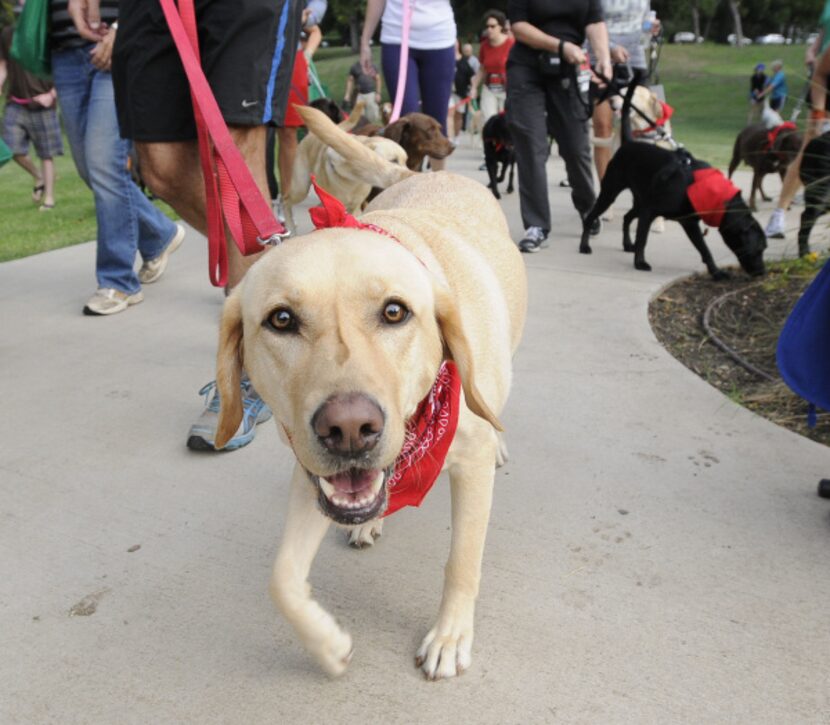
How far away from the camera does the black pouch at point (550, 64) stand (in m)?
5.78

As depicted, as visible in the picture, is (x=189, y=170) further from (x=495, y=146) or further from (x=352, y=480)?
(x=495, y=146)

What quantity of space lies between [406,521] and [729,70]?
37309mm

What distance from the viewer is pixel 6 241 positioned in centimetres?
707

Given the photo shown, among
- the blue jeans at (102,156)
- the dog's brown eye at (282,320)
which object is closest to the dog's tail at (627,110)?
the blue jeans at (102,156)

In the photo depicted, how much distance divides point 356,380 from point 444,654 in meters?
0.82

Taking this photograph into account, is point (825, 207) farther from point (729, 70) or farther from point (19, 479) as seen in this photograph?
point (729, 70)

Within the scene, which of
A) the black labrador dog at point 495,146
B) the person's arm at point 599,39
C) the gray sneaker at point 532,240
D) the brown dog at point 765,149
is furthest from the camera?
the black labrador dog at point 495,146

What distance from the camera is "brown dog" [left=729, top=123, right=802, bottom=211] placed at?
7150mm

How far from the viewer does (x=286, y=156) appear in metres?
6.86

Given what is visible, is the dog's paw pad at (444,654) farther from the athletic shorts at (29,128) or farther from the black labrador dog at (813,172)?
the athletic shorts at (29,128)

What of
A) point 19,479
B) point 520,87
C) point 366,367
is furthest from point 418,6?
point 366,367

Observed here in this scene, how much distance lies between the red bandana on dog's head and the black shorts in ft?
4.73

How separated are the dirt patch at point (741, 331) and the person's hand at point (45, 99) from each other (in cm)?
858

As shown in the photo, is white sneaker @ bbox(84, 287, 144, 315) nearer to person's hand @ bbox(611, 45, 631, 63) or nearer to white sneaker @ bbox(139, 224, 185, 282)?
white sneaker @ bbox(139, 224, 185, 282)
